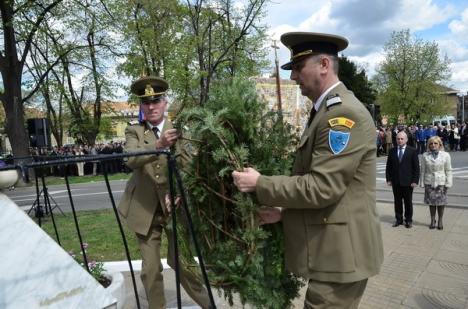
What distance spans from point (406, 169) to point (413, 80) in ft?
138

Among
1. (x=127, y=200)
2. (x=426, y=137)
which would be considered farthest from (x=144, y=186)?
(x=426, y=137)

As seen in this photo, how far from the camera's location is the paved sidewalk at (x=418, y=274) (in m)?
4.43

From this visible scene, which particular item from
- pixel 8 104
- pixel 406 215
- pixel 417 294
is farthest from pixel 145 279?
pixel 8 104

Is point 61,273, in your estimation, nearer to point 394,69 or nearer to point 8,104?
point 8,104

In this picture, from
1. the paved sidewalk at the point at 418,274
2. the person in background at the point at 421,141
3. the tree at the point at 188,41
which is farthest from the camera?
the person in background at the point at 421,141

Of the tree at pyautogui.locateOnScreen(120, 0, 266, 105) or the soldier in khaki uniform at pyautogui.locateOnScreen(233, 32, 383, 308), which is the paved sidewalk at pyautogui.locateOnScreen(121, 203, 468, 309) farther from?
the tree at pyautogui.locateOnScreen(120, 0, 266, 105)

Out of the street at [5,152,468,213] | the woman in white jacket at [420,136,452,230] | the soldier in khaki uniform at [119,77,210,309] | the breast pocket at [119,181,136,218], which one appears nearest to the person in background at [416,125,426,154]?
the street at [5,152,468,213]

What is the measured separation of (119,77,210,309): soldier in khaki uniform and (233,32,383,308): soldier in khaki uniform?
1.47 m

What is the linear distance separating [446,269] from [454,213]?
395 cm

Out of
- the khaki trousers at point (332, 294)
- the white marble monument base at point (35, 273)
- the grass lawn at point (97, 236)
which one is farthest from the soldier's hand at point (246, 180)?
the grass lawn at point (97, 236)

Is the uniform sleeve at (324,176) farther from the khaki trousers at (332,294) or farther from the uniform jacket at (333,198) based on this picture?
the khaki trousers at (332,294)

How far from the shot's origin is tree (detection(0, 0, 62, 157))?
16078 mm

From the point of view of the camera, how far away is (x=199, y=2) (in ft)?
79.2

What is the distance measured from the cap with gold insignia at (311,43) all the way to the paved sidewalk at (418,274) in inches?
112
